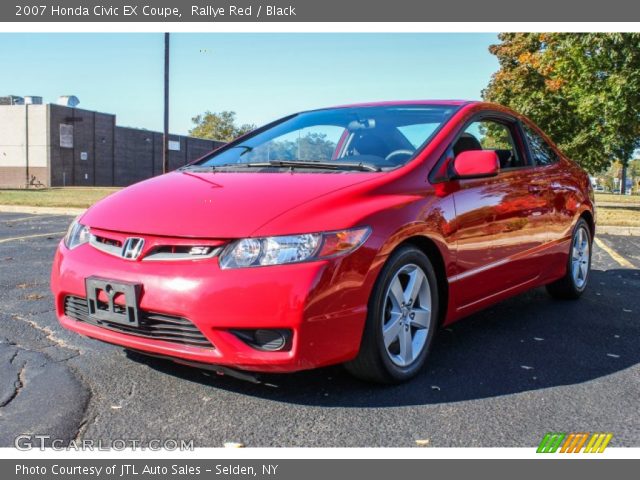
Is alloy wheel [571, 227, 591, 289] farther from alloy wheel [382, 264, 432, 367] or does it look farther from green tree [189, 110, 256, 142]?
green tree [189, 110, 256, 142]

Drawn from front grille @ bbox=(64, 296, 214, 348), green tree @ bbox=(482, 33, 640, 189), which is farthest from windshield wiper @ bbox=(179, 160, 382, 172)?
green tree @ bbox=(482, 33, 640, 189)

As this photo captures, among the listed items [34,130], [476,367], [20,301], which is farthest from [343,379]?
[34,130]

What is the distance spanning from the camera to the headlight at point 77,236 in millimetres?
3254

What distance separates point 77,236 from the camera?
3.31 meters

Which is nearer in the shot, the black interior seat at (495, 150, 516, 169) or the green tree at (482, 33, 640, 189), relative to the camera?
the black interior seat at (495, 150, 516, 169)

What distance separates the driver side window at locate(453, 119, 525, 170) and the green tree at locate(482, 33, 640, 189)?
427 inches

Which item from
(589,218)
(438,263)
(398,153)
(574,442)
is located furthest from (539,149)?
(574,442)

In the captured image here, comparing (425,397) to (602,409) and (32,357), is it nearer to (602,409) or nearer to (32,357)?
(602,409)

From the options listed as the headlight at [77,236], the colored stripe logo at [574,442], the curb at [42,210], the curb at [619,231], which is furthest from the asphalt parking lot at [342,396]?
the curb at [42,210]

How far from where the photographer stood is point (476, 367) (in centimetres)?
360

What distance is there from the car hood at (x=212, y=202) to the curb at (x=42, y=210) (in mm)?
11279

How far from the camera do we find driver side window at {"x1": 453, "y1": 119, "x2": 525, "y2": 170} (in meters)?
4.14

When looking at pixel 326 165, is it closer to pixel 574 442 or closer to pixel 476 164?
Answer: pixel 476 164

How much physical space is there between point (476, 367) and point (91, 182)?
173 ft
